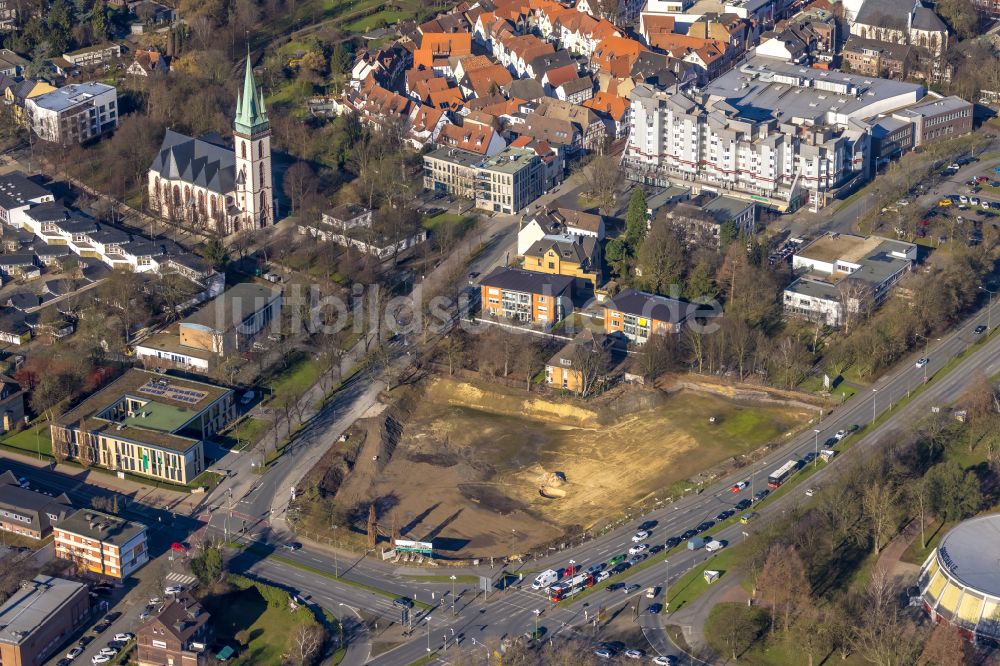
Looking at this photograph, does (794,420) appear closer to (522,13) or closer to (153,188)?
(153,188)

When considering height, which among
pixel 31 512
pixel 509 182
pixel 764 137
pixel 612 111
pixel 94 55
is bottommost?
pixel 31 512

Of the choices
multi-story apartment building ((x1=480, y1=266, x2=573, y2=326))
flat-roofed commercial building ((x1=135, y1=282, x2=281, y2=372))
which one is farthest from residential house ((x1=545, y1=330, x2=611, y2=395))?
flat-roofed commercial building ((x1=135, y1=282, x2=281, y2=372))

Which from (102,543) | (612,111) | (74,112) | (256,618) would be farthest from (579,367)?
(74,112)

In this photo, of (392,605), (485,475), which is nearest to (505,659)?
(392,605)

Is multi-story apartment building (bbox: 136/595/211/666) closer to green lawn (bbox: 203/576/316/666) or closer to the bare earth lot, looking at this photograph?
green lawn (bbox: 203/576/316/666)

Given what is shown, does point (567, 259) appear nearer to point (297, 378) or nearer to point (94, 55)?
point (297, 378)
